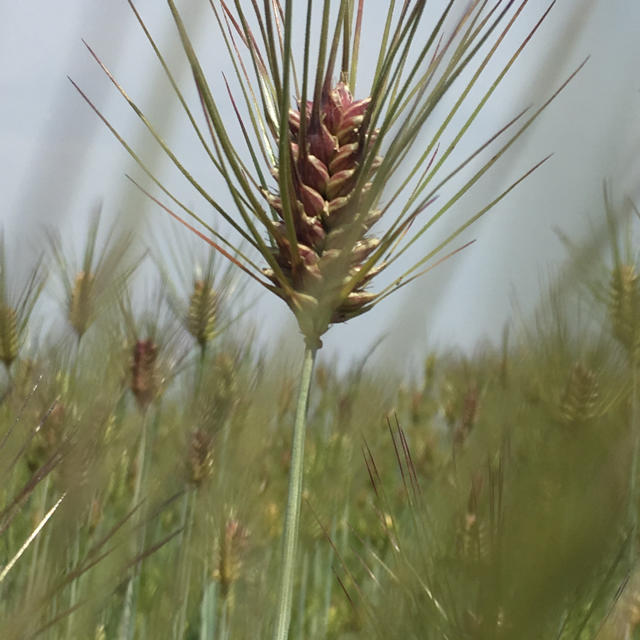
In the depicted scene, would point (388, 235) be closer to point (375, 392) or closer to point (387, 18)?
point (387, 18)

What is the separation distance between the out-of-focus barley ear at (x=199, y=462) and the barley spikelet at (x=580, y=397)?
797 millimetres

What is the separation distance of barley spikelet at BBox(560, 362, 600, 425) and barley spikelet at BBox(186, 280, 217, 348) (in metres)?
0.96

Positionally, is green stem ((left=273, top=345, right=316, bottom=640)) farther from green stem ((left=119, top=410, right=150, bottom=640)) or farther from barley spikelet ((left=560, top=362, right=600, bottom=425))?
green stem ((left=119, top=410, right=150, bottom=640))

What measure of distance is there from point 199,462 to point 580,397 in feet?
2.81

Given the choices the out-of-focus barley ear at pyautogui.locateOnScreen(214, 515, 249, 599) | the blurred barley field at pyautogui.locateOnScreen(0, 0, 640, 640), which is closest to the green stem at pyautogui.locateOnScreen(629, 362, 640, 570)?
the blurred barley field at pyautogui.locateOnScreen(0, 0, 640, 640)

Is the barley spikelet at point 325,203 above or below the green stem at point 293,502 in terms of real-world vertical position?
above

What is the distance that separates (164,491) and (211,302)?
64 centimetres

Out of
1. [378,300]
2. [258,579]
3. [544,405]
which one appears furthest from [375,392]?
[544,405]

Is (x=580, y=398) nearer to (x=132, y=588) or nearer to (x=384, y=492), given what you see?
(x=384, y=492)

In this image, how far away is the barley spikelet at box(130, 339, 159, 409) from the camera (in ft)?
3.64

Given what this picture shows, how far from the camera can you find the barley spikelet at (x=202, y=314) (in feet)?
3.85

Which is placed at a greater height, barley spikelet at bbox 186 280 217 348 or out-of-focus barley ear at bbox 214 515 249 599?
barley spikelet at bbox 186 280 217 348

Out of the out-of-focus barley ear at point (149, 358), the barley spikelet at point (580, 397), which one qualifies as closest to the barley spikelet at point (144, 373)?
the out-of-focus barley ear at point (149, 358)

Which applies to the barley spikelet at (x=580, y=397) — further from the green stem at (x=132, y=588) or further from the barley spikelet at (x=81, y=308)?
the green stem at (x=132, y=588)
